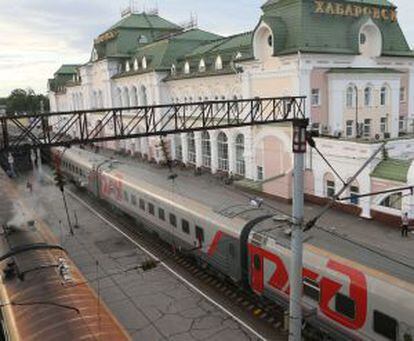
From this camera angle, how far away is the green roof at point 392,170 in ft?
81.3

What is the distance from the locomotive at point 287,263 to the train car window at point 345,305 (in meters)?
0.03

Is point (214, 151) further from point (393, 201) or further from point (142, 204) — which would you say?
point (393, 201)

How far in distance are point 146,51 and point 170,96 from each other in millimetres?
8636

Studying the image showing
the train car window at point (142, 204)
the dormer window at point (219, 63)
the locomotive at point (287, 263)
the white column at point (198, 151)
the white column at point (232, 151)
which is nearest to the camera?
the locomotive at point (287, 263)

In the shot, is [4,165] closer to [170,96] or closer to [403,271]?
[170,96]

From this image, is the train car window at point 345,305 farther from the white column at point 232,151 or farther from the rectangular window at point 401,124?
the rectangular window at point 401,124

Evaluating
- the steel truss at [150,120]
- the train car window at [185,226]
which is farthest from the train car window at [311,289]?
the train car window at [185,226]

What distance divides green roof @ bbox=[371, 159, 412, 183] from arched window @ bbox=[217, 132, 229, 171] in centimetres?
1682

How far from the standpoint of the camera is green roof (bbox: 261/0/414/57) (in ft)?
106

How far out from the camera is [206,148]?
146 feet

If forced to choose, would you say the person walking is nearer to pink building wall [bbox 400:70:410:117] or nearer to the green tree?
pink building wall [bbox 400:70:410:117]

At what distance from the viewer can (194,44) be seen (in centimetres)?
5169

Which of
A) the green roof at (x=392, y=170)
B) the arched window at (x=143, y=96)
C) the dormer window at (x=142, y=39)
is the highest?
the dormer window at (x=142, y=39)

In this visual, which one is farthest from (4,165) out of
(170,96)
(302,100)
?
(302,100)
